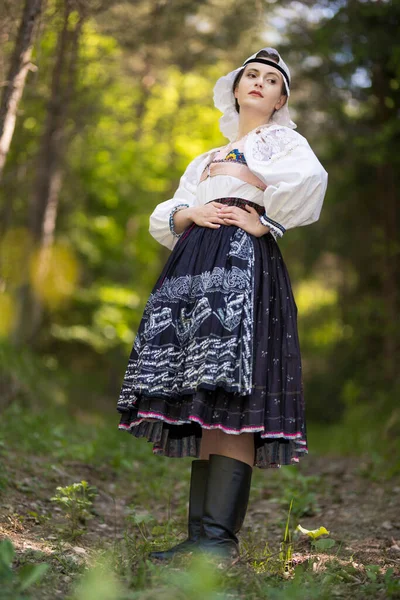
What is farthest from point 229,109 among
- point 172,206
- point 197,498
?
point 197,498

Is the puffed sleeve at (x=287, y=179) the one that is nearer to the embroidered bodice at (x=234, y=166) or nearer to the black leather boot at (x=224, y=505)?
the embroidered bodice at (x=234, y=166)

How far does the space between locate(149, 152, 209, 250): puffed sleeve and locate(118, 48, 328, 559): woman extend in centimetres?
10

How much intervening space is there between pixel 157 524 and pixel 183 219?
1596mm

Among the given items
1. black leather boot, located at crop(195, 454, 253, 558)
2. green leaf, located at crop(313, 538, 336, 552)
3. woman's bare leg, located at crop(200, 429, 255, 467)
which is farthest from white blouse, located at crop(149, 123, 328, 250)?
green leaf, located at crop(313, 538, 336, 552)

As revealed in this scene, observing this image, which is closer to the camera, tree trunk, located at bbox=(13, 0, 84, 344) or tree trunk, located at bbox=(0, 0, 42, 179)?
tree trunk, located at bbox=(0, 0, 42, 179)

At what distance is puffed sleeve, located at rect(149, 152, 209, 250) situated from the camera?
327cm

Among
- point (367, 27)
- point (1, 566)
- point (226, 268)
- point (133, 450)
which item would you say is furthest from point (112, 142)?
point (1, 566)

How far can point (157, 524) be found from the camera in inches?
143

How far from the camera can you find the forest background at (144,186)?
22.2 feet

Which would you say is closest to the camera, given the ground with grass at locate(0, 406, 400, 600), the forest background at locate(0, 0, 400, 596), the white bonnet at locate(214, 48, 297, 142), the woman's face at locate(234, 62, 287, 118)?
the ground with grass at locate(0, 406, 400, 600)

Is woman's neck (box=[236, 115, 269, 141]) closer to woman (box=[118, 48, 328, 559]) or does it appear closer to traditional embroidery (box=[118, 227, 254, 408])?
woman (box=[118, 48, 328, 559])

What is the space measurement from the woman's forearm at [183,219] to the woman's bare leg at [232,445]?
3.06 ft

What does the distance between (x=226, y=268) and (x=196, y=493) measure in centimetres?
96

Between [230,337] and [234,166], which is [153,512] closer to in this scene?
[230,337]
